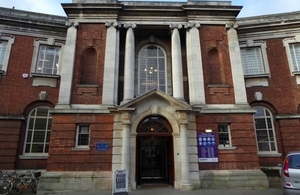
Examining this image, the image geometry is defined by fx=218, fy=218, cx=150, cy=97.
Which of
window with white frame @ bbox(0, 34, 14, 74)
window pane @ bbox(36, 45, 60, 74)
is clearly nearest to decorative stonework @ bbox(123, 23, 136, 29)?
window pane @ bbox(36, 45, 60, 74)

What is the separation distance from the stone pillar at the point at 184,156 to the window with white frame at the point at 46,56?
8.82m

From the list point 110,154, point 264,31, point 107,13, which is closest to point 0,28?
point 107,13

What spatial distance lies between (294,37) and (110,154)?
14.2 m

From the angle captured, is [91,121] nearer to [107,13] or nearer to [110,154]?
[110,154]

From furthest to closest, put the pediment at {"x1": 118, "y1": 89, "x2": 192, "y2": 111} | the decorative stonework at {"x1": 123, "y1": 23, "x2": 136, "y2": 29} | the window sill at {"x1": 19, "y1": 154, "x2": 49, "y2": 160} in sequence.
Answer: the decorative stonework at {"x1": 123, "y1": 23, "x2": 136, "y2": 29}
the window sill at {"x1": 19, "y1": 154, "x2": 49, "y2": 160}
the pediment at {"x1": 118, "y1": 89, "x2": 192, "y2": 111}

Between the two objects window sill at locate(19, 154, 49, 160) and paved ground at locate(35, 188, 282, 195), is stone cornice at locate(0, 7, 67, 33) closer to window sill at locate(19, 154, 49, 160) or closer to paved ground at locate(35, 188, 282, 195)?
window sill at locate(19, 154, 49, 160)

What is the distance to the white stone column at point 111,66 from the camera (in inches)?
470

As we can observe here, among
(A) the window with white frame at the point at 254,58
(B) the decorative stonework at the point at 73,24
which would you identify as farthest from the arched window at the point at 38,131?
(A) the window with white frame at the point at 254,58

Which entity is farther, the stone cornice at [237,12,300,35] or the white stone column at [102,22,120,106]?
the stone cornice at [237,12,300,35]

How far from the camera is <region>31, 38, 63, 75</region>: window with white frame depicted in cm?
1412

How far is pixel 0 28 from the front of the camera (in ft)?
45.9

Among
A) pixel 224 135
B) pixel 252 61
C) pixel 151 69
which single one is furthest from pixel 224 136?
pixel 252 61

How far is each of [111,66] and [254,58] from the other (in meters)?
9.84

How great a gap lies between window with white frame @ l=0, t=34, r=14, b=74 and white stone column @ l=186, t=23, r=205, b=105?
37.0 feet
